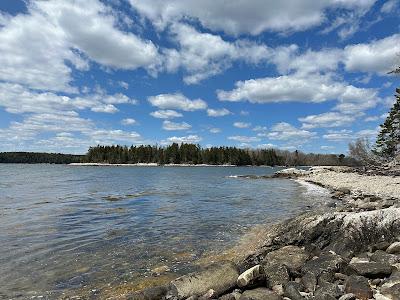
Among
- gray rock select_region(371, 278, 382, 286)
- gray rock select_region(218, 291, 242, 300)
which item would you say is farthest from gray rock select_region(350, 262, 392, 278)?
gray rock select_region(218, 291, 242, 300)

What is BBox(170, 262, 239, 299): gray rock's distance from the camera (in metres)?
8.64

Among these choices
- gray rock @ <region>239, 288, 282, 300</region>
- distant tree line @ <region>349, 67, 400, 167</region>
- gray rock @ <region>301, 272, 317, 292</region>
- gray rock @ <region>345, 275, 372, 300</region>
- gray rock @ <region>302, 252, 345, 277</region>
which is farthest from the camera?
distant tree line @ <region>349, 67, 400, 167</region>

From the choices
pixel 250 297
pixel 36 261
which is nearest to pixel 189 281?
pixel 250 297

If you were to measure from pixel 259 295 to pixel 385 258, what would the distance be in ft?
13.1

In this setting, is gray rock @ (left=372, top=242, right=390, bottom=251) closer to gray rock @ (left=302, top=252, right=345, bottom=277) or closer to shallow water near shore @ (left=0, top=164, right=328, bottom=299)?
gray rock @ (left=302, top=252, right=345, bottom=277)

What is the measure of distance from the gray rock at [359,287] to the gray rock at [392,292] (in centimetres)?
30

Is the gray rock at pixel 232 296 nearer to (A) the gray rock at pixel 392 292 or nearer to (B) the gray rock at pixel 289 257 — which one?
(B) the gray rock at pixel 289 257

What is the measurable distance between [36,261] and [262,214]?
596 inches

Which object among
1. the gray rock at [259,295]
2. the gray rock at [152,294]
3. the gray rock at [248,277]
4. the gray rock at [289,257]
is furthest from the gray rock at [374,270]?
the gray rock at [152,294]

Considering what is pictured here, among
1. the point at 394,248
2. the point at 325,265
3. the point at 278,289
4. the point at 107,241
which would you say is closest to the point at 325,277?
the point at 325,265

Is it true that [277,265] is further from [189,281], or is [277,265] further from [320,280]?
[189,281]

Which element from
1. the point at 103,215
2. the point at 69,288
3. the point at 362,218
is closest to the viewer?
the point at 69,288

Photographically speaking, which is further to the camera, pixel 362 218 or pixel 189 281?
pixel 362 218

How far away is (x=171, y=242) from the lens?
15711 millimetres
